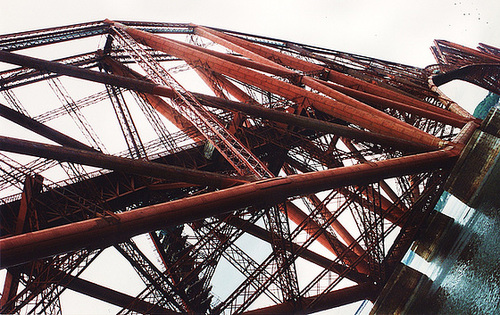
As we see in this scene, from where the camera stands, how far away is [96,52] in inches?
754

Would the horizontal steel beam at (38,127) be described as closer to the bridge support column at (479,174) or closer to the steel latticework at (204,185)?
the steel latticework at (204,185)

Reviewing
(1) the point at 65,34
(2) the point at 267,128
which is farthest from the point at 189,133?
(1) the point at 65,34

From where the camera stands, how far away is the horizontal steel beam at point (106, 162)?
7758 mm

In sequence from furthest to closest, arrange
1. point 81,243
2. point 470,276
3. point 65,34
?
point 65,34, point 470,276, point 81,243

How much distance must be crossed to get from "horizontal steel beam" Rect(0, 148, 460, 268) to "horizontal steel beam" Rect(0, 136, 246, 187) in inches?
28.8

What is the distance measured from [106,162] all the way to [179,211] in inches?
91.1

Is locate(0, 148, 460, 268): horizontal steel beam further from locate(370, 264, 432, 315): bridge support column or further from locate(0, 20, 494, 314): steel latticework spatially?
locate(370, 264, 432, 315): bridge support column

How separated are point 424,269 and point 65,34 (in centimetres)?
1683

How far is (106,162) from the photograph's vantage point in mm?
7891

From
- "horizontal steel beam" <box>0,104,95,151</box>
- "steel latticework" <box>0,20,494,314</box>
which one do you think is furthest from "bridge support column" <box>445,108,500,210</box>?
"horizontal steel beam" <box>0,104,95,151</box>

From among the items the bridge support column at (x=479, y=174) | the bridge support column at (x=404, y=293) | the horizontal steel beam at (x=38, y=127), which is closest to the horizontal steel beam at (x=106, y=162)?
the horizontal steel beam at (x=38, y=127)

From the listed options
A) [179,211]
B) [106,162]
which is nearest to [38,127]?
[106,162]

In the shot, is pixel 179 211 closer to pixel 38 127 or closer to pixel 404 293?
pixel 404 293

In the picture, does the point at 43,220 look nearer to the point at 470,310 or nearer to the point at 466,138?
the point at 470,310
